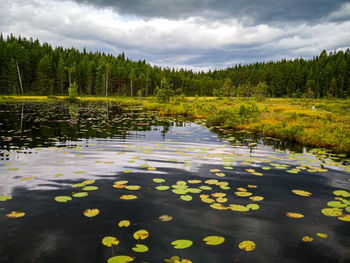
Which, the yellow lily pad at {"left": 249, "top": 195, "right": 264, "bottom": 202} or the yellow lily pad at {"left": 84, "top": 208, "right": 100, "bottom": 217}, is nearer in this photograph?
the yellow lily pad at {"left": 84, "top": 208, "right": 100, "bottom": 217}

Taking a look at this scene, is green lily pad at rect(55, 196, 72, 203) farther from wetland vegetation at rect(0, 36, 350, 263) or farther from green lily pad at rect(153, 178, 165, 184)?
green lily pad at rect(153, 178, 165, 184)

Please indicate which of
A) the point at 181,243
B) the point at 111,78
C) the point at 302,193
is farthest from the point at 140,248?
the point at 111,78

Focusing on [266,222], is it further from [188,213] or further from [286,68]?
[286,68]

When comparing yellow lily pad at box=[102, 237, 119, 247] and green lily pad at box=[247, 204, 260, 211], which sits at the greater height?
green lily pad at box=[247, 204, 260, 211]

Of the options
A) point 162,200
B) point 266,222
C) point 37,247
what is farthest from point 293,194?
point 37,247

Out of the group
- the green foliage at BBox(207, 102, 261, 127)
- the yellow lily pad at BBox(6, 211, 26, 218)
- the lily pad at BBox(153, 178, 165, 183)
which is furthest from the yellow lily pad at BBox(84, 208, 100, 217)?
the green foliage at BBox(207, 102, 261, 127)

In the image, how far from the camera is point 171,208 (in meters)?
4.30

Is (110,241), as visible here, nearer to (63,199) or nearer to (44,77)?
(63,199)

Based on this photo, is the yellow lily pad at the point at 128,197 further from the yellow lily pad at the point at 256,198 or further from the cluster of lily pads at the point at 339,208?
the cluster of lily pads at the point at 339,208

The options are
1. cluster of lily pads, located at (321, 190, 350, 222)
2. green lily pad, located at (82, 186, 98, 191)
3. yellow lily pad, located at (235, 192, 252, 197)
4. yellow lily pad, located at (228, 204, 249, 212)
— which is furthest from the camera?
green lily pad, located at (82, 186, 98, 191)

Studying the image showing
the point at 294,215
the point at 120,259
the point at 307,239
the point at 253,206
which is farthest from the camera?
the point at 253,206

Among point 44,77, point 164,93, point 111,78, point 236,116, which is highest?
point 111,78

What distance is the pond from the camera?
3.11 meters

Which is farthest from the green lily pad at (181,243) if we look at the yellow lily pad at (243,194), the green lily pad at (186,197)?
the yellow lily pad at (243,194)
